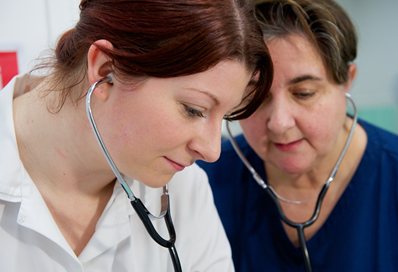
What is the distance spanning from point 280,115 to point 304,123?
0.07 meters

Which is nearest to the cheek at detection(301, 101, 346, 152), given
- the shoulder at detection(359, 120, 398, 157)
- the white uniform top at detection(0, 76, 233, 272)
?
the shoulder at detection(359, 120, 398, 157)

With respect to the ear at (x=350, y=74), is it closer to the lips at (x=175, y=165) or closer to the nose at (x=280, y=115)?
the nose at (x=280, y=115)

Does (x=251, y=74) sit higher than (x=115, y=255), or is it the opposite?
(x=251, y=74)

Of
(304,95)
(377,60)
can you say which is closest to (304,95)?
(304,95)

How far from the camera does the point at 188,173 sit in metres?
1.11

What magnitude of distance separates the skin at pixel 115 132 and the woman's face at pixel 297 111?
0.82ft

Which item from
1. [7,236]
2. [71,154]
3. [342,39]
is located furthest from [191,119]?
[342,39]

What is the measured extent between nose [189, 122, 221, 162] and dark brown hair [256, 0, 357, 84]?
35 cm

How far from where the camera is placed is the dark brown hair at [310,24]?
42.6 inches

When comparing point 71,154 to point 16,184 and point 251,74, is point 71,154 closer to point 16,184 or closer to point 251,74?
point 16,184

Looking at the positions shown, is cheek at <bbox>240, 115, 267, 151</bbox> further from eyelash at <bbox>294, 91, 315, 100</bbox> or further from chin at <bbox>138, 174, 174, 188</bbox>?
chin at <bbox>138, 174, 174, 188</bbox>

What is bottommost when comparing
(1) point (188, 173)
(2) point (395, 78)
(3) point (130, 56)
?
(2) point (395, 78)

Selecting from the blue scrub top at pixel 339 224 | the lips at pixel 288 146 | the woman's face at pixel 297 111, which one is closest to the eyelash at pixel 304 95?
the woman's face at pixel 297 111

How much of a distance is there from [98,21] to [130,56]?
0.09m
